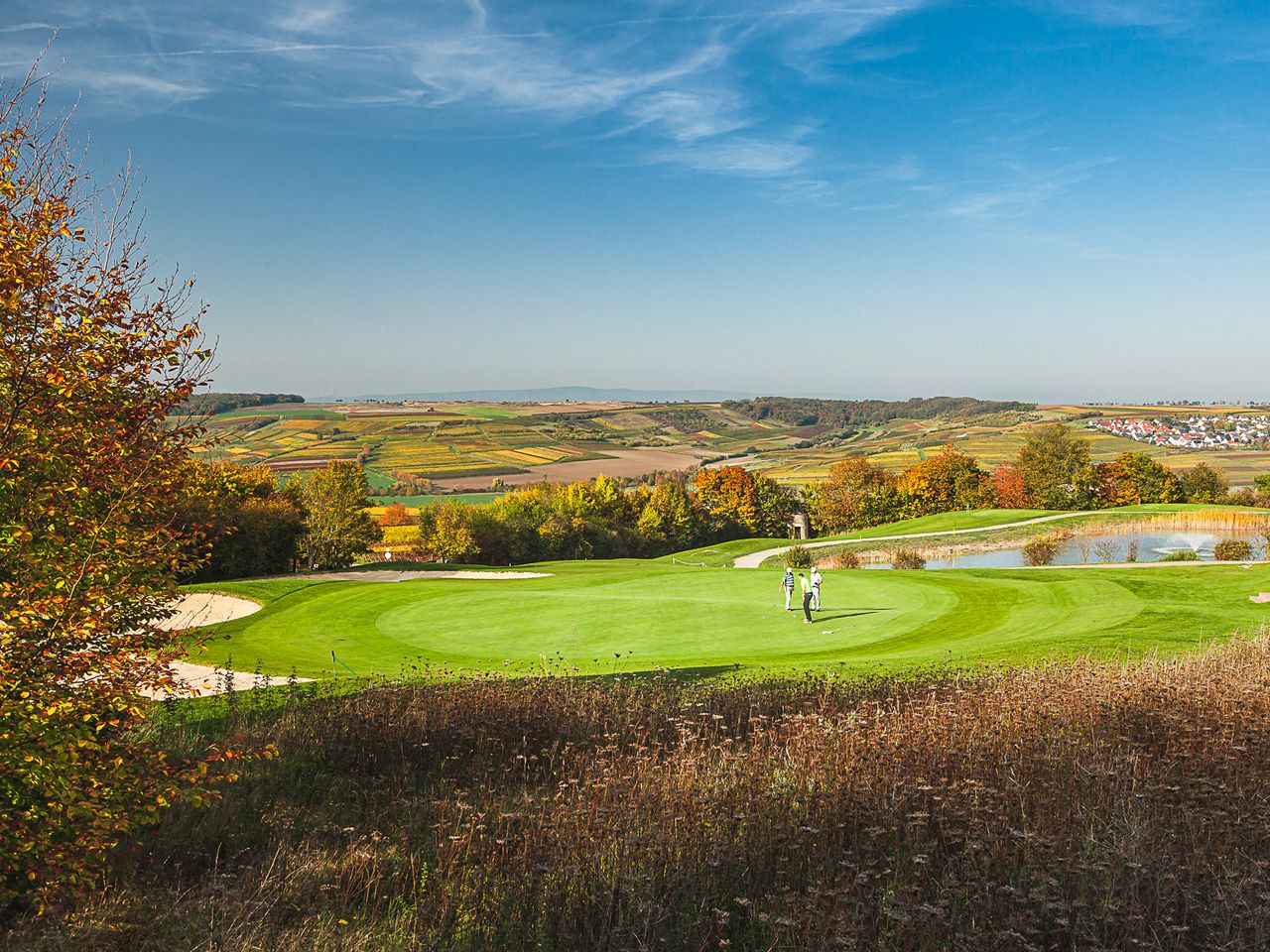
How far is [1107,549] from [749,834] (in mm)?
46232

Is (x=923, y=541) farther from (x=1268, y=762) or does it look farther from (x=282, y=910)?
(x=282, y=910)

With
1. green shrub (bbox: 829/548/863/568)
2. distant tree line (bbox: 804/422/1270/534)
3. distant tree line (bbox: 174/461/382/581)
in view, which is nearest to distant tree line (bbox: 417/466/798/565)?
distant tree line (bbox: 804/422/1270/534)

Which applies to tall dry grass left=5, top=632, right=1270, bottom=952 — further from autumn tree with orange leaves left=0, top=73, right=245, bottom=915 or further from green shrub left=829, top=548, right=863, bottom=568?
green shrub left=829, top=548, right=863, bottom=568

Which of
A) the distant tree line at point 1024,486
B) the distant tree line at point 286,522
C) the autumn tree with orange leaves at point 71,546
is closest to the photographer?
the autumn tree with orange leaves at point 71,546

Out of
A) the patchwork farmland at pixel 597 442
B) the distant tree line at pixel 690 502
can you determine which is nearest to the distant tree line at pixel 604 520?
the distant tree line at pixel 690 502

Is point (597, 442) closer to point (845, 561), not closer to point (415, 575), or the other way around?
point (845, 561)

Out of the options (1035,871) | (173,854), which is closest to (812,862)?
(1035,871)

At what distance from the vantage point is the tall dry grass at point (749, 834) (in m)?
4.77

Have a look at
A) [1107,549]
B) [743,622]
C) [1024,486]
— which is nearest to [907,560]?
[1107,549]

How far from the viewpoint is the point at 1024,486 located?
257 ft

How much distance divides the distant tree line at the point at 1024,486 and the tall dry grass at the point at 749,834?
70176 mm

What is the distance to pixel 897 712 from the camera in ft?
27.0

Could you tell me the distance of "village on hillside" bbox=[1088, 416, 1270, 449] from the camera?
12531cm

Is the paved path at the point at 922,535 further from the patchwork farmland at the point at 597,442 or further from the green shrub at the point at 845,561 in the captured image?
the patchwork farmland at the point at 597,442
